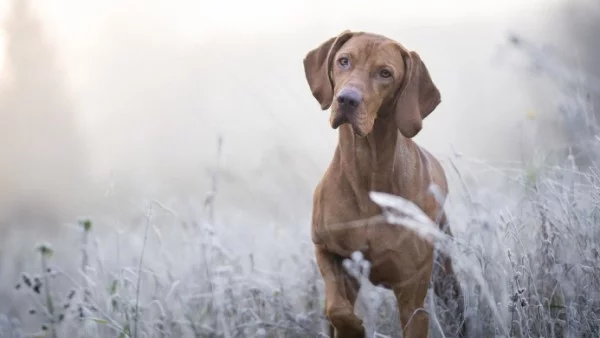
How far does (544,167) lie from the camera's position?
4914 mm

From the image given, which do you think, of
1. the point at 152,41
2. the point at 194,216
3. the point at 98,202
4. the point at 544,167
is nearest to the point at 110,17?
the point at 152,41

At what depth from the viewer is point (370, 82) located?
416cm

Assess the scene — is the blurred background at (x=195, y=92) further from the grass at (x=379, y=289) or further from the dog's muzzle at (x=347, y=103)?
the dog's muzzle at (x=347, y=103)

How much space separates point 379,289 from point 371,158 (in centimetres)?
107

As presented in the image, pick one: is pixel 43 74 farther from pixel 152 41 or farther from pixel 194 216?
pixel 194 216

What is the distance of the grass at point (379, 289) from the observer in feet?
13.1

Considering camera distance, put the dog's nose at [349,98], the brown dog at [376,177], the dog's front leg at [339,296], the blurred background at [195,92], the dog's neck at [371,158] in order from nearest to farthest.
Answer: the dog's nose at [349,98], the dog's front leg at [339,296], the brown dog at [376,177], the dog's neck at [371,158], the blurred background at [195,92]

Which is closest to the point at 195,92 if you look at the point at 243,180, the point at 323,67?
the point at 243,180

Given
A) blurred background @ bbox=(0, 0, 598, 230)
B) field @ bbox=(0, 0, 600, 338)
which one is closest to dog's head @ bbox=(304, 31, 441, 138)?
field @ bbox=(0, 0, 600, 338)

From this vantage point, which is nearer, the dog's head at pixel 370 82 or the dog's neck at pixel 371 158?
the dog's head at pixel 370 82

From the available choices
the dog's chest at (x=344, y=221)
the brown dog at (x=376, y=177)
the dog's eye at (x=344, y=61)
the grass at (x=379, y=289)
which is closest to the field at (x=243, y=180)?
the grass at (x=379, y=289)

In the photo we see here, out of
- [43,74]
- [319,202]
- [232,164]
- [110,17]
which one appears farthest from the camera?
[110,17]

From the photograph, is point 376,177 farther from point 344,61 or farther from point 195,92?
point 195,92

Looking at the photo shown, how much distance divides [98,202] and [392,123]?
4.55 metres
